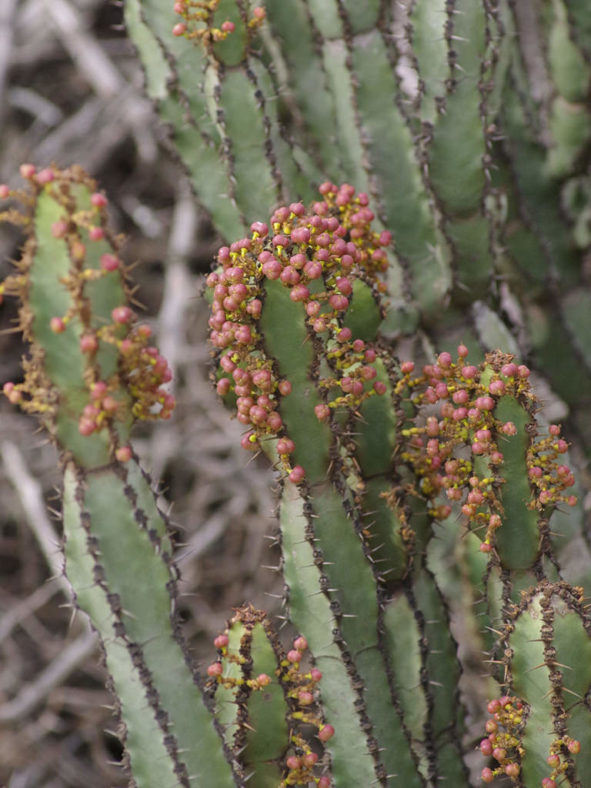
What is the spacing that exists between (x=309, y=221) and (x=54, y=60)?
3.56m

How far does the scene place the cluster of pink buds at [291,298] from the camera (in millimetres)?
1669

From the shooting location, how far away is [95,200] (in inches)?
59.1

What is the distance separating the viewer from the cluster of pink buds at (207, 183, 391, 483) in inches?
65.7

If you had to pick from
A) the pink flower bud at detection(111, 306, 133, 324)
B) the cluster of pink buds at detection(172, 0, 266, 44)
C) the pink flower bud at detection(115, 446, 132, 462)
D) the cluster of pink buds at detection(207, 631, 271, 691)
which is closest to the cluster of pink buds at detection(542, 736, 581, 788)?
the cluster of pink buds at detection(207, 631, 271, 691)

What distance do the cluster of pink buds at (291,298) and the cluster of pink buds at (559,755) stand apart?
2.09 ft

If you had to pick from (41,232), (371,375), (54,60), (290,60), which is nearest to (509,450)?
(371,375)

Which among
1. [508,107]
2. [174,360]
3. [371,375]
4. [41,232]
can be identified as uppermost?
[41,232]

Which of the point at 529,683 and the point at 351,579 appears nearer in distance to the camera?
the point at 529,683

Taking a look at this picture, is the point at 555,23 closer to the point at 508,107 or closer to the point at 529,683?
the point at 508,107

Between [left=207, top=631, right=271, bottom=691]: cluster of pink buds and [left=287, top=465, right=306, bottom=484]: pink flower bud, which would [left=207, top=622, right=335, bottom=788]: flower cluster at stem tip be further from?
[left=287, top=465, right=306, bottom=484]: pink flower bud

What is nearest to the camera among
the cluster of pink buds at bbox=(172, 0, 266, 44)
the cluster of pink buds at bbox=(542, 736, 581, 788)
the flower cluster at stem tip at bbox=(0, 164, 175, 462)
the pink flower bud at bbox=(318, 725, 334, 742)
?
the flower cluster at stem tip at bbox=(0, 164, 175, 462)

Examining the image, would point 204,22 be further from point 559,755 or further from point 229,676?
point 559,755

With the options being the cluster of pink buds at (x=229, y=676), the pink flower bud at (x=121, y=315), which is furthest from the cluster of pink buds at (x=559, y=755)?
the pink flower bud at (x=121, y=315)

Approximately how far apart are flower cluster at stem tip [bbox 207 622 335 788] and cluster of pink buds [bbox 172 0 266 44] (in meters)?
1.31
